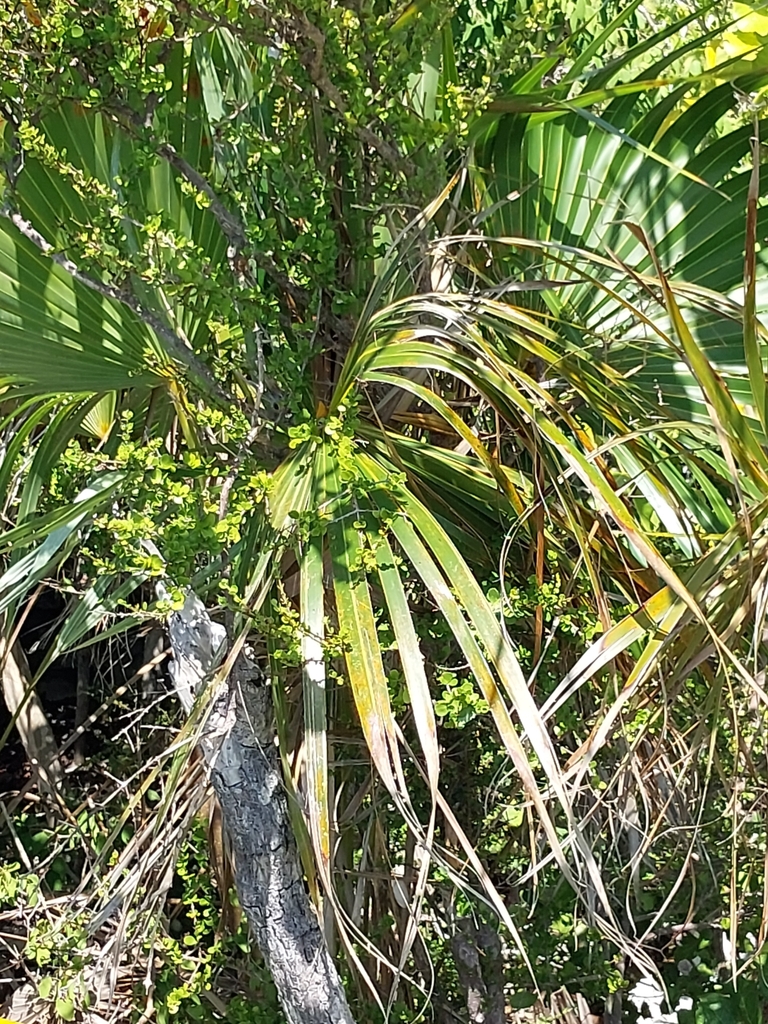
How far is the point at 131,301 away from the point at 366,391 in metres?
0.28

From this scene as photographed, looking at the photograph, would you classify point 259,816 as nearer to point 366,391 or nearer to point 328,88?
point 366,391

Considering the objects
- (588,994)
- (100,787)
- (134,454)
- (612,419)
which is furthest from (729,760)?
(100,787)

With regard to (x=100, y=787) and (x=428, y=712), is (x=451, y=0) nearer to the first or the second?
(x=428, y=712)

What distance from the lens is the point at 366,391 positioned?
1.00 metres

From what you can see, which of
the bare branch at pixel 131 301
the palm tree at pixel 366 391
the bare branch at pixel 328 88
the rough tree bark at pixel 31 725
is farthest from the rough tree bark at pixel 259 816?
the rough tree bark at pixel 31 725

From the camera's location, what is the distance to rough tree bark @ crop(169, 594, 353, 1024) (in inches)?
34.4

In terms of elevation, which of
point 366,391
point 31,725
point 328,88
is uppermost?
point 328,88

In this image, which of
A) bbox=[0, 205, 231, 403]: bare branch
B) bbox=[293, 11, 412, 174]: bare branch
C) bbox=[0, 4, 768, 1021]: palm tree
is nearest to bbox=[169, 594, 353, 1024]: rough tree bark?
bbox=[0, 4, 768, 1021]: palm tree

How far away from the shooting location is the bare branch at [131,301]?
2.62ft

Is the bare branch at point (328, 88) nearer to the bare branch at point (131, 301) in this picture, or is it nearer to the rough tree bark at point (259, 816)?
the bare branch at point (131, 301)

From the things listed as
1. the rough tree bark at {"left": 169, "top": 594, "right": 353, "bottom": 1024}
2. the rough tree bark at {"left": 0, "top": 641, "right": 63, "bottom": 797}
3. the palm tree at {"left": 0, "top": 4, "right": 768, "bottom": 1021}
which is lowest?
the rough tree bark at {"left": 0, "top": 641, "right": 63, "bottom": 797}

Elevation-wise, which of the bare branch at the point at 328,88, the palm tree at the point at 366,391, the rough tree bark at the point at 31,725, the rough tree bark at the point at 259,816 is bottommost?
the rough tree bark at the point at 31,725

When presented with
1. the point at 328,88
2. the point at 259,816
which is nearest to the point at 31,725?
the point at 259,816

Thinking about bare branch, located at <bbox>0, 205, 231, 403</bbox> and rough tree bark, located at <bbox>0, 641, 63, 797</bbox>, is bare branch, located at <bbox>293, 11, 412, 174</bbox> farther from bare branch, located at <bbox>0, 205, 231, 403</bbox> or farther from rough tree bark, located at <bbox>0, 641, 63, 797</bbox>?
rough tree bark, located at <bbox>0, 641, 63, 797</bbox>
